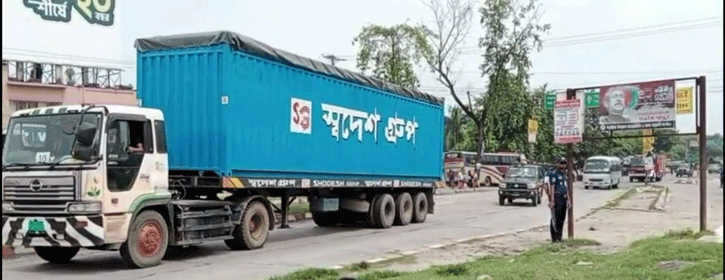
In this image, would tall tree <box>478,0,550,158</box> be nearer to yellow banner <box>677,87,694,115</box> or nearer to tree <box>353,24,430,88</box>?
tree <box>353,24,430,88</box>

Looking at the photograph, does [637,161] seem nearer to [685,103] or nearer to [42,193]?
[685,103]

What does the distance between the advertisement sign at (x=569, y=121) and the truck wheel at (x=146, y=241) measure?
751 cm

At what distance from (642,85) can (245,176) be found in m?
7.53

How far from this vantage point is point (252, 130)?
516 inches

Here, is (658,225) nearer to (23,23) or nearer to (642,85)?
(642,85)

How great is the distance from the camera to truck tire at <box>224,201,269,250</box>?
517 inches

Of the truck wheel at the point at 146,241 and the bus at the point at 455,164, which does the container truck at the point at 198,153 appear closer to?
the truck wheel at the point at 146,241

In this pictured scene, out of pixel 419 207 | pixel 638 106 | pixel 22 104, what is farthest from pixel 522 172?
pixel 22 104

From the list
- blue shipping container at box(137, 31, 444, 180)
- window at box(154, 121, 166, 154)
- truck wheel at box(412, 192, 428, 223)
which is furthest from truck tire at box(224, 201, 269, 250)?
truck wheel at box(412, 192, 428, 223)

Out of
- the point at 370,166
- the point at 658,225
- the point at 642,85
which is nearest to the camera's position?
the point at 642,85

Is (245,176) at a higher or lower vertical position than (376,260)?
higher

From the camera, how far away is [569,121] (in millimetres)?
Result: 14422

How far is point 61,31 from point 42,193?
83.3 feet

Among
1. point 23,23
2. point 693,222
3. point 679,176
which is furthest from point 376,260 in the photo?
point 679,176
